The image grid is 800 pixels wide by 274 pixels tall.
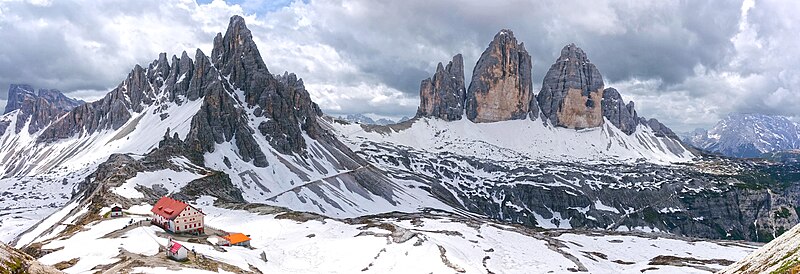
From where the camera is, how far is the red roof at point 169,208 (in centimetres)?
8256

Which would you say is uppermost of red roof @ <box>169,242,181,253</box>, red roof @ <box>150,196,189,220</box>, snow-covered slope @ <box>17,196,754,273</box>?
red roof @ <box>150,196,189,220</box>

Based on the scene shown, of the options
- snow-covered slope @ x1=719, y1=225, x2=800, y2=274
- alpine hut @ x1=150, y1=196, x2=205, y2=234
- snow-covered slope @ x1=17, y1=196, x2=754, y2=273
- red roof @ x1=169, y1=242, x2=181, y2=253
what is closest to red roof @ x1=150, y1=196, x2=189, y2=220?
alpine hut @ x1=150, y1=196, x2=205, y2=234

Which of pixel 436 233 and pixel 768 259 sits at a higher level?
pixel 768 259

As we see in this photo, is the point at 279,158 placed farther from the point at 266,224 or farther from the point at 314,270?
the point at 314,270

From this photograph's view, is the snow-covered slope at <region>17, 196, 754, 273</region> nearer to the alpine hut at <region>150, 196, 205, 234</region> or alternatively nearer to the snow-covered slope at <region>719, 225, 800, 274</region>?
the alpine hut at <region>150, 196, 205, 234</region>

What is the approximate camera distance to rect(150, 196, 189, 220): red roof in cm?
8256

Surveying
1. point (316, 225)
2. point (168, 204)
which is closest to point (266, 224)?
point (316, 225)

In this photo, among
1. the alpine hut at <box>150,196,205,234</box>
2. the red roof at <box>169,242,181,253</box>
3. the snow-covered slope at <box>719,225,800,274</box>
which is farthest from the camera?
the alpine hut at <box>150,196,205,234</box>

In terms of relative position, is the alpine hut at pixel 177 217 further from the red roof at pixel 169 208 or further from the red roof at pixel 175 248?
the red roof at pixel 175 248

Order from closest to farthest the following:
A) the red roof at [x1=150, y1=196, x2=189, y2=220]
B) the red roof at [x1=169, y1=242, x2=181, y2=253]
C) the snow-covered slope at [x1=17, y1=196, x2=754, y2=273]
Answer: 1. the red roof at [x1=169, y1=242, x2=181, y2=253]
2. the snow-covered slope at [x1=17, y1=196, x2=754, y2=273]
3. the red roof at [x1=150, y1=196, x2=189, y2=220]

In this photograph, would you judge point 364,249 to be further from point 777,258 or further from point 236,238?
point 777,258

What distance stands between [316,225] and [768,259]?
272 feet

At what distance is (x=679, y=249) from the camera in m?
108

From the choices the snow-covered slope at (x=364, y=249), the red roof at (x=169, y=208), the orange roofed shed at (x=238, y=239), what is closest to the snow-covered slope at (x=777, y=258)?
the snow-covered slope at (x=364, y=249)
